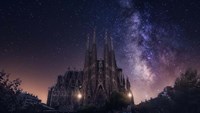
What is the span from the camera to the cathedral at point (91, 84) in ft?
196

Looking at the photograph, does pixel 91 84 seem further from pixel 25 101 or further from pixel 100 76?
pixel 25 101

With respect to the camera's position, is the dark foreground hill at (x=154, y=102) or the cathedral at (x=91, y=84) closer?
the dark foreground hill at (x=154, y=102)

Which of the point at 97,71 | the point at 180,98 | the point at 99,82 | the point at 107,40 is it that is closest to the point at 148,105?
the point at 180,98

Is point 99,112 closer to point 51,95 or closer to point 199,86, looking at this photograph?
point 199,86

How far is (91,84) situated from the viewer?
62.0 meters

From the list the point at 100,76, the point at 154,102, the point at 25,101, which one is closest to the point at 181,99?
the point at 154,102

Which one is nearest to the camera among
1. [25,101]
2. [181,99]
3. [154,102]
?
[181,99]

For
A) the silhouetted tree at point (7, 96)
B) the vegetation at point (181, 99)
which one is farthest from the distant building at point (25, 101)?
the vegetation at point (181, 99)

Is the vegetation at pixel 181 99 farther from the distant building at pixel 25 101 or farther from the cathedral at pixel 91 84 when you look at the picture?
the distant building at pixel 25 101

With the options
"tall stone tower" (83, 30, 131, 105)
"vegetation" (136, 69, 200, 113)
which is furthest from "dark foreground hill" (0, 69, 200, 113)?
"tall stone tower" (83, 30, 131, 105)

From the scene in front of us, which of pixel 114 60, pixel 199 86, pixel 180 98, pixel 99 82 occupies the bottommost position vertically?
pixel 180 98

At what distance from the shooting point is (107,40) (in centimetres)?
7175

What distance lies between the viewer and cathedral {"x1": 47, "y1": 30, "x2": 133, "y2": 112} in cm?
5972

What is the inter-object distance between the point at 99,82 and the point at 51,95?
65.4ft
